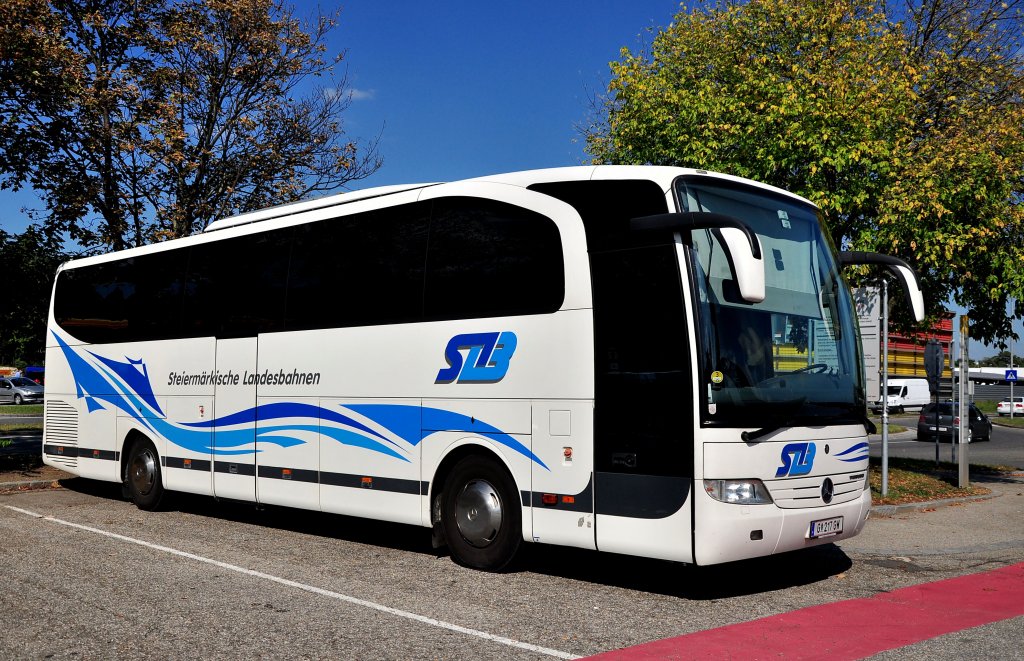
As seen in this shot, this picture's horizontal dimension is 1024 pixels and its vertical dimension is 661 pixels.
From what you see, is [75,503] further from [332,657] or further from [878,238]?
[878,238]

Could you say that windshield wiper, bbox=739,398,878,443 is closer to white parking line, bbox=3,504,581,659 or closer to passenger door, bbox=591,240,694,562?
passenger door, bbox=591,240,694,562

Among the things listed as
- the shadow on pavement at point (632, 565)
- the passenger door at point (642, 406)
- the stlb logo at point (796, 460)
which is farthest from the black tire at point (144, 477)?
the stlb logo at point (796, 460)

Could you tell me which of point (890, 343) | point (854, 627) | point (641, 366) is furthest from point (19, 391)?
point (854, 627)

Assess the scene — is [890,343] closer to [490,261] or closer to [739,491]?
[490,261]

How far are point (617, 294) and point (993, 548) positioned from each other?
6.24 metres

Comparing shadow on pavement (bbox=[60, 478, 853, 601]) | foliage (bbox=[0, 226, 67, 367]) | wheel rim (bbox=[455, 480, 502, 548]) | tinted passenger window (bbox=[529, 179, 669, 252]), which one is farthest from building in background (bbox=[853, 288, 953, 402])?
foliage (bbox=[0, 226, 67, 367])

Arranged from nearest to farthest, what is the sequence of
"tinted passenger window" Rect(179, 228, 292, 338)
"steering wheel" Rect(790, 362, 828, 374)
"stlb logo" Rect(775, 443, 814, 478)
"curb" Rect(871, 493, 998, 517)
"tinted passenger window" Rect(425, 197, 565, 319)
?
"stlb logo" Rect(775, 443, 814, 478)
"steering wheel" Rect(790, 362, 828, 374)
"tinted passenger window" Rect(425, 197, 565, 319)
"tinted passenger window" Rect(179, 228, 292, 338)
"curb" Rect(871, 493, 998, 517)

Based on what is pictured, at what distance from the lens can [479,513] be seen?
8969 millimetres

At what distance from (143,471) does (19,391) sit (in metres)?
52.6

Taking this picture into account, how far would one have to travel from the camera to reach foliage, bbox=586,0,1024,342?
1512cm

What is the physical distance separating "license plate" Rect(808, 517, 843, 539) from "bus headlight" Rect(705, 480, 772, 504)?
666 mm

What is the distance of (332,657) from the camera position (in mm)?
5910

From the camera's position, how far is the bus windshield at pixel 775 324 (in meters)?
7.57

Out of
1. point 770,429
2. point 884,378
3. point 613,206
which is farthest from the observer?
point 884,378
